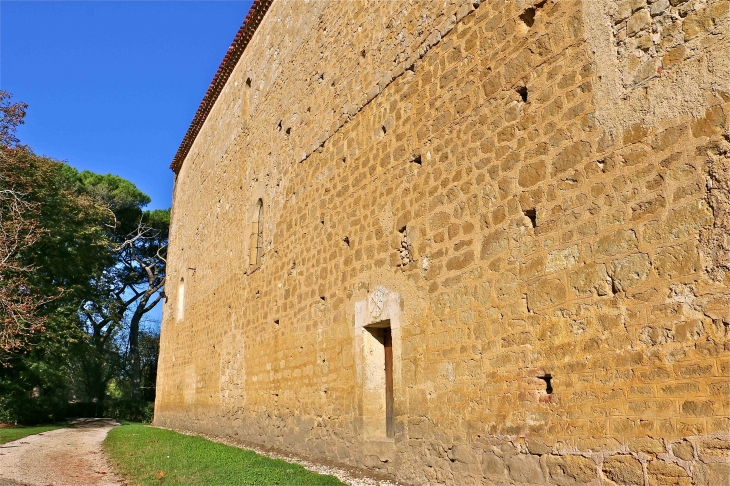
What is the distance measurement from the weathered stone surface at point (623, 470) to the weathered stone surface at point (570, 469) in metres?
0.11

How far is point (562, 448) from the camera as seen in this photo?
4.20m

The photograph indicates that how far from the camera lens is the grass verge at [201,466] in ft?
20.1

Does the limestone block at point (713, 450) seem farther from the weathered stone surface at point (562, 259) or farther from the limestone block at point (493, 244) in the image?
the limestone block at point (493, 244)

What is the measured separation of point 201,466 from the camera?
7.17 meters

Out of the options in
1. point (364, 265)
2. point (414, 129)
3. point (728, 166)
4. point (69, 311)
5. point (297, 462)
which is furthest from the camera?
point (69, 311)

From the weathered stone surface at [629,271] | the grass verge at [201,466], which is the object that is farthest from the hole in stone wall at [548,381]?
the grass verge at [201,466]

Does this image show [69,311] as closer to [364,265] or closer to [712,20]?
[364,265]

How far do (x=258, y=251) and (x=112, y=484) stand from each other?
18.0 feet

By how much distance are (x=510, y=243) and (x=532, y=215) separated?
30cm

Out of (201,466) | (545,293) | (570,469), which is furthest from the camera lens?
(201,466)

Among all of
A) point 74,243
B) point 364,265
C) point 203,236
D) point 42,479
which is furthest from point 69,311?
point 364,265

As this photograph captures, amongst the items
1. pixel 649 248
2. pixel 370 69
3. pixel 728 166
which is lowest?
pixel 649 248

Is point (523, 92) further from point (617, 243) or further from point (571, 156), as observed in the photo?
point (617, 243)

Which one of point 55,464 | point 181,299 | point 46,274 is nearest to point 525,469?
point 55,464
